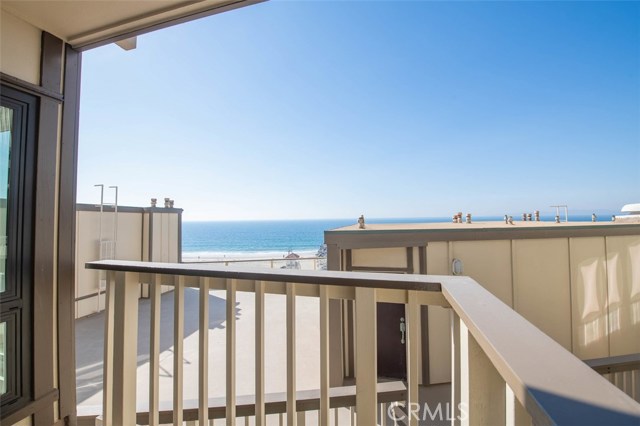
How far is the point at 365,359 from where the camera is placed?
1.01m

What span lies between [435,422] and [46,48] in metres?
4.73

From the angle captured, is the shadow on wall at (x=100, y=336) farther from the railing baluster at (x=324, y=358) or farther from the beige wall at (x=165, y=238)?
the railing baluster at (x=324, y=358)

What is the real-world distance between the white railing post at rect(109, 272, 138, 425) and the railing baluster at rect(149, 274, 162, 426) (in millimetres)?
138

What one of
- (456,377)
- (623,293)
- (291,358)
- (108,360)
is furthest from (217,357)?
(623,293)

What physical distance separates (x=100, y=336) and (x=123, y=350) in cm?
473

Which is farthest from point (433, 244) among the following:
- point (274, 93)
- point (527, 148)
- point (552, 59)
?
point (527, 148)

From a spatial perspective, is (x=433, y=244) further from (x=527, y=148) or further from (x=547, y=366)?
(x=527, y=148)

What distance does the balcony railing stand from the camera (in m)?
0.39

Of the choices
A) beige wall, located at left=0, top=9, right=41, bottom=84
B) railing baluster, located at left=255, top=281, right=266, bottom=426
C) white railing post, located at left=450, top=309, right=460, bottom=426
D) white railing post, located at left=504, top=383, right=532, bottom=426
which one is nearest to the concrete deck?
railing baluster, located at left=255, top=281, right=266, bottom=426

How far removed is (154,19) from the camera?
59.4 inches

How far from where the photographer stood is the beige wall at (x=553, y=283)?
150 inches

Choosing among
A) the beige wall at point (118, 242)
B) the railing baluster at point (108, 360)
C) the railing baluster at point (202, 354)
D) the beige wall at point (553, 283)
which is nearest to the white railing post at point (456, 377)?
the railing baluster at point (202, 354)

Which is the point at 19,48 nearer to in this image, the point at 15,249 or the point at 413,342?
the point at 15,249

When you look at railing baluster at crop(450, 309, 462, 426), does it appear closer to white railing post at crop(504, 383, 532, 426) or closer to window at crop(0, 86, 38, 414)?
white railing post at crop(504, 383, 532, 426)
